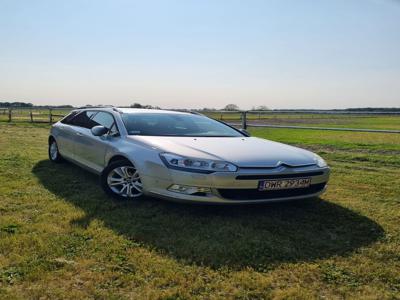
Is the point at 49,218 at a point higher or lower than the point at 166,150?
lower

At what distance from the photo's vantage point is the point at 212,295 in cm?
260

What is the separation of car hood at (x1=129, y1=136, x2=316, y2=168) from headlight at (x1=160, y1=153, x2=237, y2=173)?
0.06m

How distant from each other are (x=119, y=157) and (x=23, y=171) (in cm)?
240

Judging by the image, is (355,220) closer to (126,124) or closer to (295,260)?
(295,260)

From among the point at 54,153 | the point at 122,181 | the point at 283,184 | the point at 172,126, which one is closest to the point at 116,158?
the point at 122,181

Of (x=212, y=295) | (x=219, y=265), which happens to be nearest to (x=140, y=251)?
(x=219, y=265)

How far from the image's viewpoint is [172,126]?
5.43m

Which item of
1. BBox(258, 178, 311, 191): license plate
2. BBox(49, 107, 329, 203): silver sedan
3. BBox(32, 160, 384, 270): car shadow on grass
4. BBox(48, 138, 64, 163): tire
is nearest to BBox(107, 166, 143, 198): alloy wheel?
BBox(49, 107, 329, 203): silver sedan

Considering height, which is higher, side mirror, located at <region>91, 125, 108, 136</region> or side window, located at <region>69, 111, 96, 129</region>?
side window, located at <region>69, 111, 96, 129</region>

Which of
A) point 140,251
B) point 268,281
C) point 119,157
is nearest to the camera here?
point 268,281

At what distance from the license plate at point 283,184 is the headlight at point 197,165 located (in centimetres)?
34

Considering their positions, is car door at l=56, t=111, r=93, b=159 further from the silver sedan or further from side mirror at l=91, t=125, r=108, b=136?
side mirror at l=91, t=125, r=108, b=136

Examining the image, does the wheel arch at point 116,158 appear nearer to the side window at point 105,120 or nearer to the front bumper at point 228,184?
the side window at point 105,120

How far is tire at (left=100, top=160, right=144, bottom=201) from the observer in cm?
468
